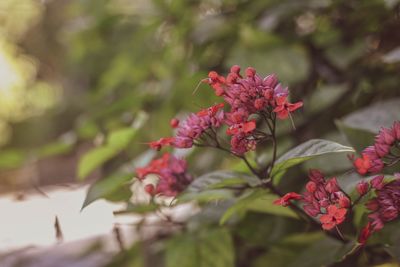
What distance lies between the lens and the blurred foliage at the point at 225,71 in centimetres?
70

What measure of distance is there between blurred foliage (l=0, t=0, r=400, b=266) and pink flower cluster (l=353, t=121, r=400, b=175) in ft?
0.42

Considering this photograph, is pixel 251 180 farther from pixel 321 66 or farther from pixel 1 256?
pixel 1 256

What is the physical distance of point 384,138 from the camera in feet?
1.40

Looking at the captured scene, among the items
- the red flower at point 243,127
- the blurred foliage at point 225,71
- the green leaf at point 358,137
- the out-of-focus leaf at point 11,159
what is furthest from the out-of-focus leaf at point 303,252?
the out-of-focus leaf at point 11,159

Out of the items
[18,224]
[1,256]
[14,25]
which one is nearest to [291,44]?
[1,256]

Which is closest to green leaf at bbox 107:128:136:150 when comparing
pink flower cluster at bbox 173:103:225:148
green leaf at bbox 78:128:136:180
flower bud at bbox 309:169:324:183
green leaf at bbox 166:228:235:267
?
green leaf at bbox 78:128:136:180

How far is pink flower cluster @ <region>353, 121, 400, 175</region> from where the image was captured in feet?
1.37

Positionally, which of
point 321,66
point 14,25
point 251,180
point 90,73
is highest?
point 14,25

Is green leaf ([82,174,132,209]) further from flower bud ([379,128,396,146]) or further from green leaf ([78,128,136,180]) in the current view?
flower bud ([379,128,396,146])

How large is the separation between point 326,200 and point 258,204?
0.23 meters

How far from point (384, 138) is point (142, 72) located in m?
0.97

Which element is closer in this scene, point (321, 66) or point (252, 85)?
point (252, 85)

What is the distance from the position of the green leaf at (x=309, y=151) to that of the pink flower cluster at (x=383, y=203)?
0.04m

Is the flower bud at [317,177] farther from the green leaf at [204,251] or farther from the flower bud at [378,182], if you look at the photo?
the green leaf at [204,251]
